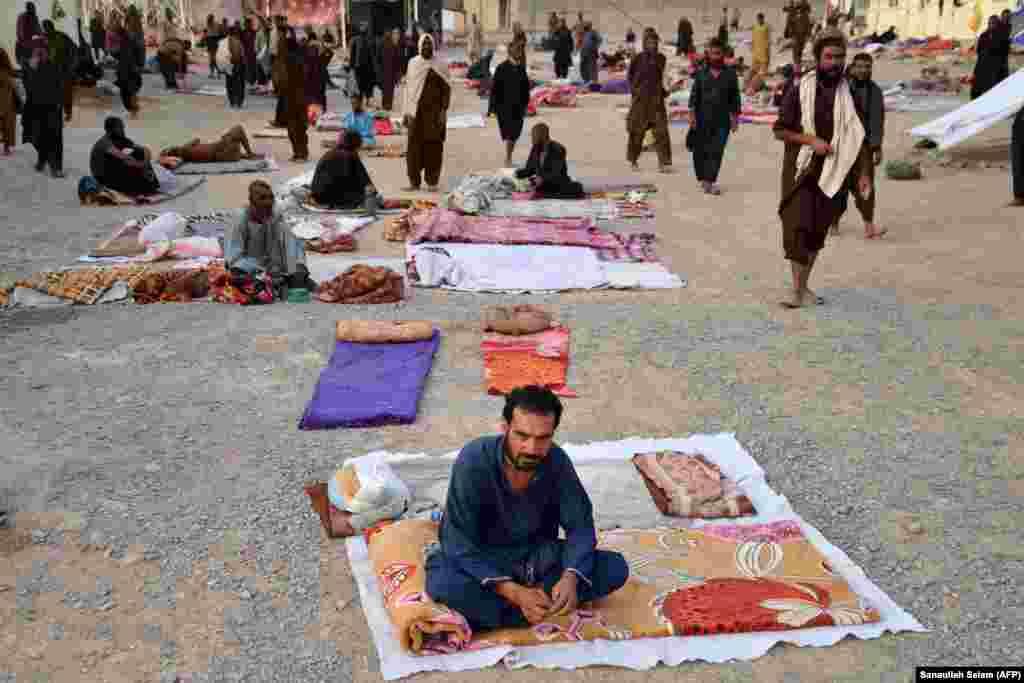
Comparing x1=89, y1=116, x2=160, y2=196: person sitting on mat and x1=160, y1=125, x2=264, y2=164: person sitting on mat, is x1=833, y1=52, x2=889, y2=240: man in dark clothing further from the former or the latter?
x1=160, y1=125, x2=264, y2=164: person sitting on mat

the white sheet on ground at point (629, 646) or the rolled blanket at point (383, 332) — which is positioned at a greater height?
the rolled blanket at point (383, 332)

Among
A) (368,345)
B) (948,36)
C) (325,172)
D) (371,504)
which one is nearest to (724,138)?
(325,172)

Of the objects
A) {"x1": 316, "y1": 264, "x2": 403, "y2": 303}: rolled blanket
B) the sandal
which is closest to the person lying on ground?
{"x1": 316, "y1": 264, "x2": 403, "y2": 303}: rolled blanket

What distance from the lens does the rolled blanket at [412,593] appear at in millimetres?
2934

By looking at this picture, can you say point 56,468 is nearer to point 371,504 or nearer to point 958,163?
point 371,504

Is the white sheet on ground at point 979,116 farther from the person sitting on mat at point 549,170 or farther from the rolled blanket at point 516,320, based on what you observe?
the rolled blanket at point 516,320

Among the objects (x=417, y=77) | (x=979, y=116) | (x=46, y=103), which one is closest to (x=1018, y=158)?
(x=979, y=116)

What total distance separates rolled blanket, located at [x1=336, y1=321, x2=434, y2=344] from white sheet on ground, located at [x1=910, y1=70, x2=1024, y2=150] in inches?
313

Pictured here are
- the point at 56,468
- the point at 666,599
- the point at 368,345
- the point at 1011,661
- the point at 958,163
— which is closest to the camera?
the point at 1011,661

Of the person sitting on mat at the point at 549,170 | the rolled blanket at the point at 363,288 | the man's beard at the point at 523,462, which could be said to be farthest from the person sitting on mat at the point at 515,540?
the person sitting on mat at the point at 549,170

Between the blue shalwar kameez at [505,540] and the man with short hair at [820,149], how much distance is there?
11.2 ft

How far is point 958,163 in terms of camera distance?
11.4m

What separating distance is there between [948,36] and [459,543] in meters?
29.0

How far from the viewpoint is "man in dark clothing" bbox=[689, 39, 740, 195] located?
9.84m
